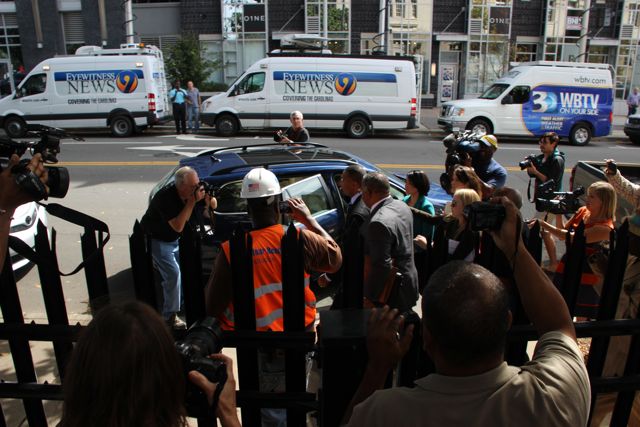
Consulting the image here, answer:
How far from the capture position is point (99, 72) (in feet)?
55.0

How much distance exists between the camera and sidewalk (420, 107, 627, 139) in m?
20.3

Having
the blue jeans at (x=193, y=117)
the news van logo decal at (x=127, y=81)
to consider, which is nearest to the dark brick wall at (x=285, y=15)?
the blue jeans at (x=193, y=117)

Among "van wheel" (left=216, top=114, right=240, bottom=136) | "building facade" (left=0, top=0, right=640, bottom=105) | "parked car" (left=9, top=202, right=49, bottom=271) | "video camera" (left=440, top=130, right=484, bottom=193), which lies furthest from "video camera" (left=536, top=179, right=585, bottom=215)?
"building facade" (left=0, top=0, right=640, bottom=105)

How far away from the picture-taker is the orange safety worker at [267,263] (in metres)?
2.25

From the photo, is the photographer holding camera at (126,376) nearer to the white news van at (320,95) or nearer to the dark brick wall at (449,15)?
the white news van at (320,95)

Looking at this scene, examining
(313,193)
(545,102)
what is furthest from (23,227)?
(545,102)

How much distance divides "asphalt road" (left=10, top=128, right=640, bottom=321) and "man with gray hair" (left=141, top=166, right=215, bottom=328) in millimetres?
→ 998

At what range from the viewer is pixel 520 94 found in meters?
17.5

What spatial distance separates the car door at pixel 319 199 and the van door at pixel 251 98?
12.3 m

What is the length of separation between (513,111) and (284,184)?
14.0 m

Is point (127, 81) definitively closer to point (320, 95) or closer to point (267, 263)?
point (320, 95)

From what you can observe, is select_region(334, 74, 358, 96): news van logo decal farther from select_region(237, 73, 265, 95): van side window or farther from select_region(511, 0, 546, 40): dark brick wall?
select_region(511, 0, 546, 40): dark brick wall

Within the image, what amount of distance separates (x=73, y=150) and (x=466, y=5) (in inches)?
810

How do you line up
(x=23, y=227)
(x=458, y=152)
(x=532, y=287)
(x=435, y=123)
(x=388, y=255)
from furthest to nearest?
(x=435, y=123) → (x=23, y=227) → (x=458, y=152) → (x=388, y=255) → (x=532, y=287)
